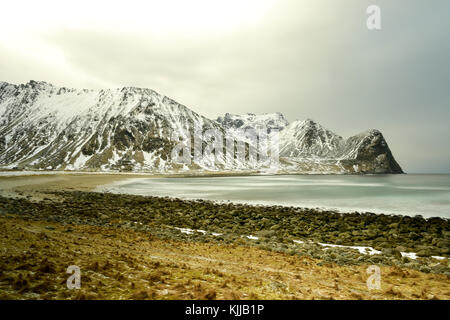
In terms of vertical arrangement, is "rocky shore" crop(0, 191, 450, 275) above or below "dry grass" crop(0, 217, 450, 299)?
below

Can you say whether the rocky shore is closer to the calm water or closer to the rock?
the rock

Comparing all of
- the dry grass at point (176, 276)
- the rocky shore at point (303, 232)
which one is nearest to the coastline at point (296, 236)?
the rocky shore at point (303, 232)

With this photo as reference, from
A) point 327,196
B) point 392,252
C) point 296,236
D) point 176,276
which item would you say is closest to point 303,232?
point 296,236

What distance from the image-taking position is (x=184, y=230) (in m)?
21.3

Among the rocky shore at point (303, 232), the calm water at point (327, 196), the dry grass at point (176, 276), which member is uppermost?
the dry grass at point (176, 276)

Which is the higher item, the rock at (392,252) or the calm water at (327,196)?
the rock at (392,252)

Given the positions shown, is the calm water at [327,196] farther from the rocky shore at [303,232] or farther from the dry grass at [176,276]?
the dry grass at [176,276]

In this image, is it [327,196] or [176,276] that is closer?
[176,276]

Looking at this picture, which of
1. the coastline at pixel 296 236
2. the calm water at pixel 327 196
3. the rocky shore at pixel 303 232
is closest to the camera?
the coastline at pixel 296 236

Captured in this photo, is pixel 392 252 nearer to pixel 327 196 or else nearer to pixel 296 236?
pixel 296 236

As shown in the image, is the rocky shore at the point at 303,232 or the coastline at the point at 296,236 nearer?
the coastline at the point at 296,236

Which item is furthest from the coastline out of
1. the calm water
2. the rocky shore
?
the calm water
